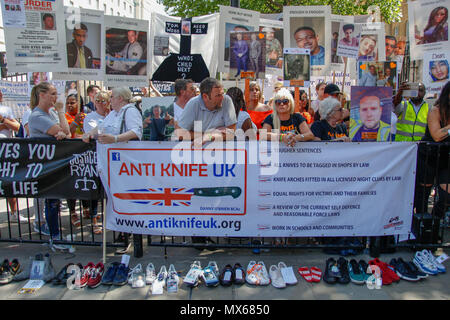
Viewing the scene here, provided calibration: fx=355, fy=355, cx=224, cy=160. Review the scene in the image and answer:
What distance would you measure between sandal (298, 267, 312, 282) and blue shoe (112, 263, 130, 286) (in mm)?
1938

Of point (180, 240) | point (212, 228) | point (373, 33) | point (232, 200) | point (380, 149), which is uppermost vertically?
point (373, 33)

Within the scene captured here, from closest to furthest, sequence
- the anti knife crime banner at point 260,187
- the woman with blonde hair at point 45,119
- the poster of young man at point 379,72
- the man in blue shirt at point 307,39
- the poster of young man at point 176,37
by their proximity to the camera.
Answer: the anti knife crime banner at point 260,187 < the woman with blonde hair at point 45,119 < the poster of young man at point 379,72 < the man in blue shirt at point 307,39 < the poster of young man at point 176,37

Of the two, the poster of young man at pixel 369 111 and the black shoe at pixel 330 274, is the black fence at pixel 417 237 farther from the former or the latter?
the poster of young man at pixel 369 111

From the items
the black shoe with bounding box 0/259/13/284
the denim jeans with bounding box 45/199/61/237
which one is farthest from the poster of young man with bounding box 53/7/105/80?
the black shoe with bounding box 0/259/13/284

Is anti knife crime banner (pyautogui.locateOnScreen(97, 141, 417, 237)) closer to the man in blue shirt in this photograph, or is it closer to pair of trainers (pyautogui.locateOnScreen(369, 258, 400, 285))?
pair of trainers (pyautogui.locateOnScreen(369, 258, 400, 285))

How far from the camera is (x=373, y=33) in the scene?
283 inches

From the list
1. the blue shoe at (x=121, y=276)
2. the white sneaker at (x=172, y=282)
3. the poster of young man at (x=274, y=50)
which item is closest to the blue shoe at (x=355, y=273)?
the white sneaker at (x=172, y=282)

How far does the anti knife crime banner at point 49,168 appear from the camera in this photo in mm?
4363

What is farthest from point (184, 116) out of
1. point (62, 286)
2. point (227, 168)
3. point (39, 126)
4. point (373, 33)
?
point (373, 33)

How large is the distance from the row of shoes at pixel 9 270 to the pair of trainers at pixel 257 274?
258cm

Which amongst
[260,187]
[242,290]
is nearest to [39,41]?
[260,187]

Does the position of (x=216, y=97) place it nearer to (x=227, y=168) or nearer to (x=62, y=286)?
(x=227, y=168)

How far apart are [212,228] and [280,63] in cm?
442

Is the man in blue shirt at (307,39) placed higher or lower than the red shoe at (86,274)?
higher
